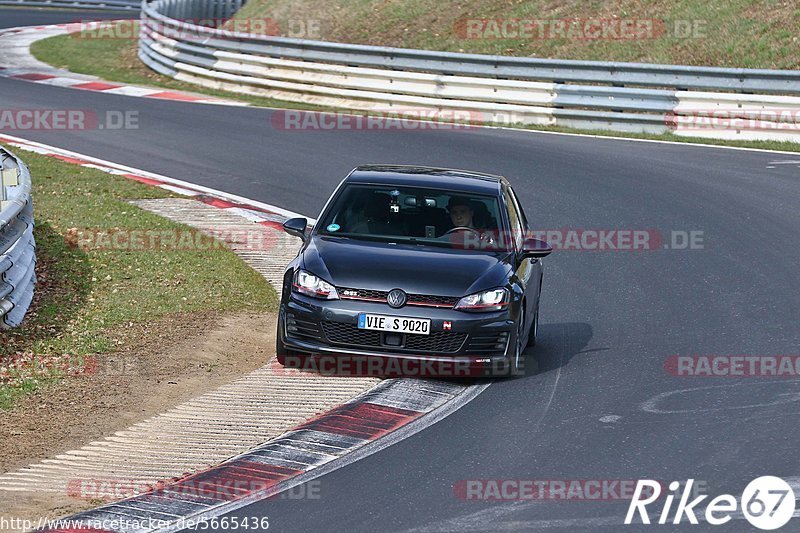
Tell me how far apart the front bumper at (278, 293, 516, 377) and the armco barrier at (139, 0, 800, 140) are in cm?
1320

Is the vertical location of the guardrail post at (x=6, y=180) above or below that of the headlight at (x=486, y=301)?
above

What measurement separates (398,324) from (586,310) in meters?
3.23

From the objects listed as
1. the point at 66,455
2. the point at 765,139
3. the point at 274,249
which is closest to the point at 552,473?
the point at 66,455

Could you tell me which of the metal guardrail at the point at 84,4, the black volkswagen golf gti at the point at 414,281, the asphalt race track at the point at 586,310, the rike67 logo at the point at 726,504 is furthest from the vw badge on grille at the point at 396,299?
the metal guardrail at the point at 84,4

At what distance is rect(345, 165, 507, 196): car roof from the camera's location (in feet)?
36.9

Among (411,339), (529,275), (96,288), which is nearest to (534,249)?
(529,275)

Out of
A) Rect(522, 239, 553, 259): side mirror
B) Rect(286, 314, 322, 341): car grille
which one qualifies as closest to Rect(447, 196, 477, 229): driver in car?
Rect(522, 239, 553, 259): side mirror

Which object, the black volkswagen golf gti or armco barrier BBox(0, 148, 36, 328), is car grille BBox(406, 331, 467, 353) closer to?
the black volkswagen golf gti

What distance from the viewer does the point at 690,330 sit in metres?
11.8

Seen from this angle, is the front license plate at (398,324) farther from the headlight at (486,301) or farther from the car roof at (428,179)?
the car roof at (428,179)

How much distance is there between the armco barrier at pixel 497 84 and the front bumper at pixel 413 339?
13196mm

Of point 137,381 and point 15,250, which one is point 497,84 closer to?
point 15,250

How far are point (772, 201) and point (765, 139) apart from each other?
16.1ft

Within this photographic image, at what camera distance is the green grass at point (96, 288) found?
10.7m
